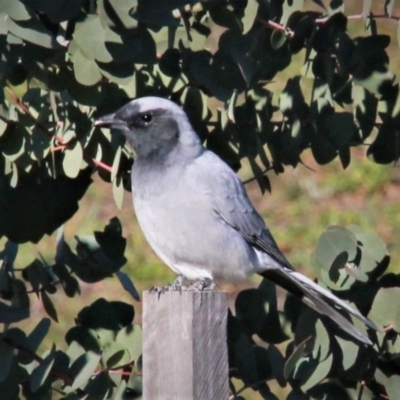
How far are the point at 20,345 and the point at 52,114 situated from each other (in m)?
0.80

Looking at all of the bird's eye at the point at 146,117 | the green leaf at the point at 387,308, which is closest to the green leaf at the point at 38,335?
the bird's eye at the point at 146,117

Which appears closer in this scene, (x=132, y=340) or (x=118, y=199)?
(x=132, y=340)

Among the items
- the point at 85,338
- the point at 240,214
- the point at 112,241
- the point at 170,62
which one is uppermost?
the point at 170,62

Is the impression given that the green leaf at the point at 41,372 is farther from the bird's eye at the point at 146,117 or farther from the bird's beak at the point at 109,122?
the bird's eye at the point at 146,117

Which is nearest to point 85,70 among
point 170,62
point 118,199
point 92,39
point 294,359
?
point 92,39

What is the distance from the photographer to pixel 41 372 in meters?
3.36

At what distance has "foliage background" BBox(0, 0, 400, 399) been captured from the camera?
3361 millimetres

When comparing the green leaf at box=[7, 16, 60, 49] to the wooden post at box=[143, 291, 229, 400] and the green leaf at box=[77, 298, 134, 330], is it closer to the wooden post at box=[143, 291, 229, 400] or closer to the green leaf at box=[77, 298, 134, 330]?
the wooden post at box=[143, 291, 229, 400]

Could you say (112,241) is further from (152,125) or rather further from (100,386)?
(152,125)

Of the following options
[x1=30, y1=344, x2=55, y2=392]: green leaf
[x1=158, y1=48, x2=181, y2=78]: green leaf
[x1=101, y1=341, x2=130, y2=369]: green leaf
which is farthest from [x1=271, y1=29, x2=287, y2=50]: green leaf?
[x1=30, y1=344, x2=55, y2=392]: green leaf

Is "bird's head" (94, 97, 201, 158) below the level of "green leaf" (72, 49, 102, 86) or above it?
below

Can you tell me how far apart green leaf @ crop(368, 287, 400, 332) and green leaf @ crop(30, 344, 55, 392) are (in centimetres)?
106

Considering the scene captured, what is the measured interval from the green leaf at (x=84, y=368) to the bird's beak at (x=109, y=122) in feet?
2.49

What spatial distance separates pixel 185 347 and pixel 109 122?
1220mm
